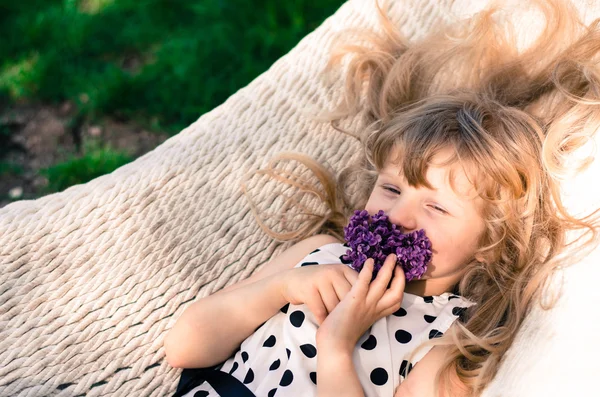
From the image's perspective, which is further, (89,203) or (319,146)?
(319,146)

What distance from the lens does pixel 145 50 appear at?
3.85 m

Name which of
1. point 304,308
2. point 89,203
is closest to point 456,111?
point 304,308

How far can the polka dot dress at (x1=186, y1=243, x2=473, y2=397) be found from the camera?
173 cm

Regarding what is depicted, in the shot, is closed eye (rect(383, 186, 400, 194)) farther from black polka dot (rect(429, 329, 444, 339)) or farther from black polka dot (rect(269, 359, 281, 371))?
black polka dot (rect(269, 359, 281, 371))

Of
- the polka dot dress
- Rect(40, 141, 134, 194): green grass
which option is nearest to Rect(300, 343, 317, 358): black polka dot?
the polka dot dress

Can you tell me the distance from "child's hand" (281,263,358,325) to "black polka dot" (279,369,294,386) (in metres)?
0.16

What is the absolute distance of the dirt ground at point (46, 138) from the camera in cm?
325

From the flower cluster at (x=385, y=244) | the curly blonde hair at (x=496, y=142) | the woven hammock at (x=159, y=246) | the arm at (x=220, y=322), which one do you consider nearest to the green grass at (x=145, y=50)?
the woven hammock at (x=159, y=246)

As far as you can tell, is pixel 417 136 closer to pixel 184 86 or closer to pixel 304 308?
pixel 304 308

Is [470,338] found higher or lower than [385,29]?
lower

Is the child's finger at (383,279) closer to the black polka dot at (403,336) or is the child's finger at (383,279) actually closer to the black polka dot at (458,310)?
the black polka dot at (403,336)

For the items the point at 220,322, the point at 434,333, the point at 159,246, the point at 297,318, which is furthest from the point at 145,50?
the point at 434,333

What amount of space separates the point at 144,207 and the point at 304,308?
2.17ft

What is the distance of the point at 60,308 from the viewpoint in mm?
1921
